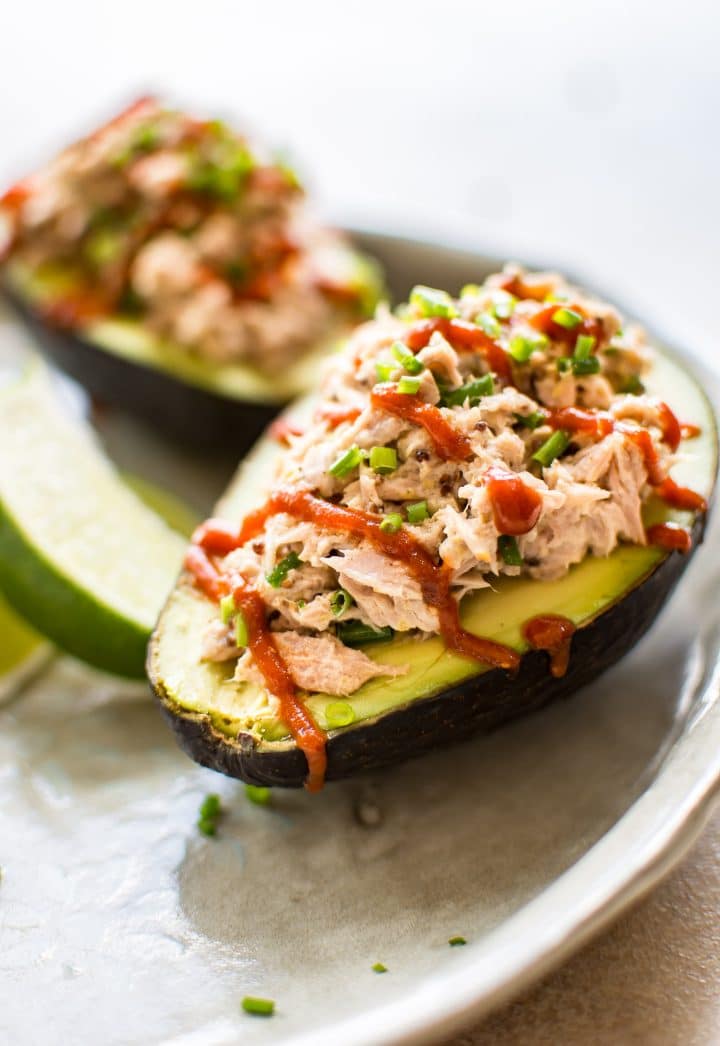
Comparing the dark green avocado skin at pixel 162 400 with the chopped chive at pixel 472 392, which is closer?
the chopped chive at pixel 472 392

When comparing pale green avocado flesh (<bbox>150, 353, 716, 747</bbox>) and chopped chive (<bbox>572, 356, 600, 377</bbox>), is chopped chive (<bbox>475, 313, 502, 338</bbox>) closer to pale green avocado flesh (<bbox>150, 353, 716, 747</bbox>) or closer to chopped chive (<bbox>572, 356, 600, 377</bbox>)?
chopped chive (<bbox>572, 356, 600, 377</bbox>)

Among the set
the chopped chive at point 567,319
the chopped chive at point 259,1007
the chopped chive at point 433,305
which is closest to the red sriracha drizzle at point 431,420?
the chopped chive at point 433,305

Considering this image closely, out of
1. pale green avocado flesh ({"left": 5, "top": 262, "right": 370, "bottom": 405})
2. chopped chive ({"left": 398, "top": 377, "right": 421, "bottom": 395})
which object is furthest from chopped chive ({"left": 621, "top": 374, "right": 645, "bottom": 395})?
pale green avocado flesh ({"left": 5, "top": 262, "right": 370, "bottom": 405})

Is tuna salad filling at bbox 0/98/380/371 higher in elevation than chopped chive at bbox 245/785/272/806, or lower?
higher

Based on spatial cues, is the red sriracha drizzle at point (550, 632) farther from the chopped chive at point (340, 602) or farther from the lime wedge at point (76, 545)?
the lime wedge at point (76, 545)

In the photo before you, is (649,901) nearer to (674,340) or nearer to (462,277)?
(674,340)

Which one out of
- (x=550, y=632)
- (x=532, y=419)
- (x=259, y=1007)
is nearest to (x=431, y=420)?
(x=532, y=419)

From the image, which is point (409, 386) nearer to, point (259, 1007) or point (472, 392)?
point (472, 392)
